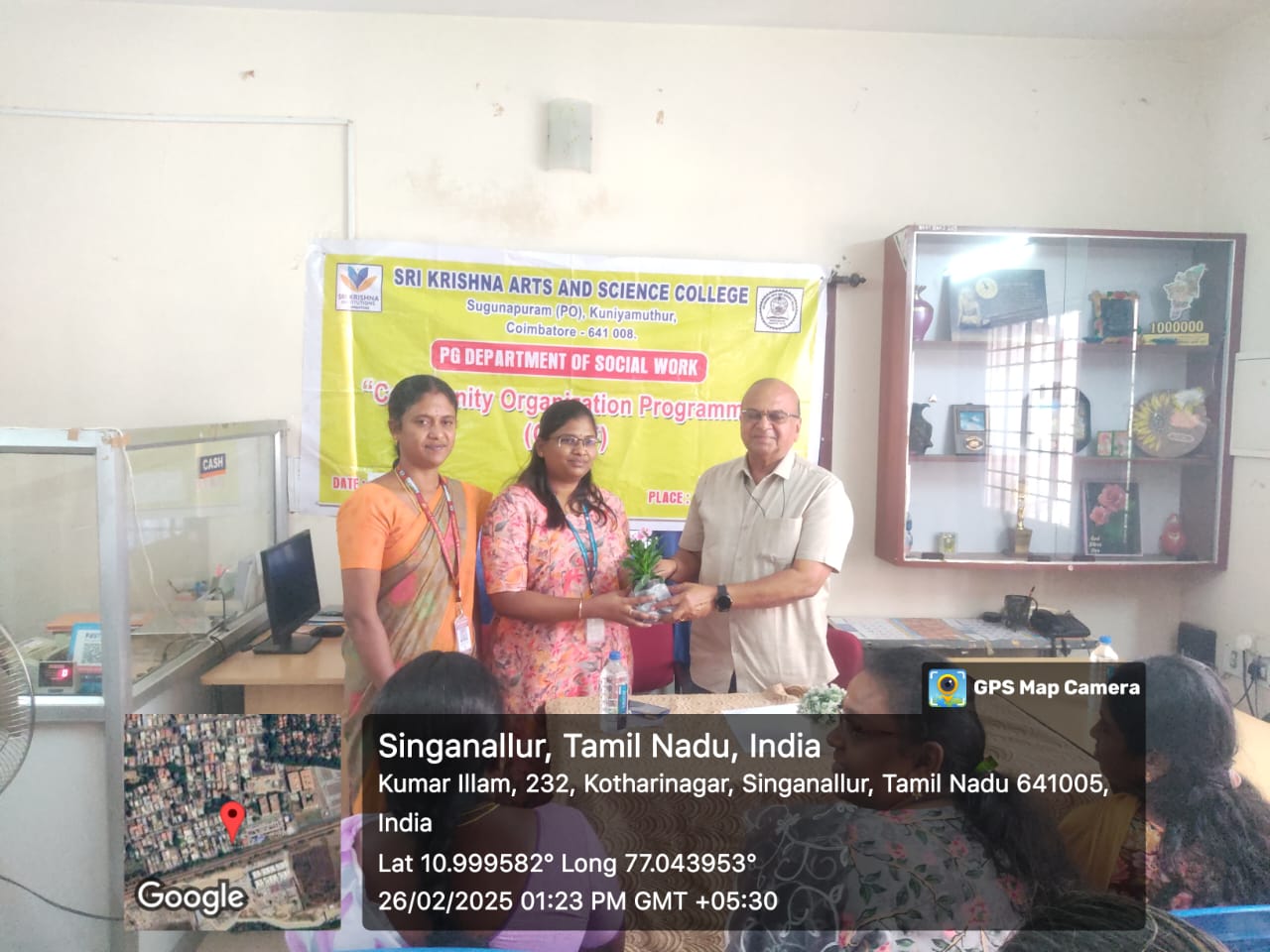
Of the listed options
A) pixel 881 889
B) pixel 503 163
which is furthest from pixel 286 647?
pixel 881 889

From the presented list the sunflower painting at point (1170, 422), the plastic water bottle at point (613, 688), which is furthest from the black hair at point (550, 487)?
the sunflower painting at point (1170, 422)

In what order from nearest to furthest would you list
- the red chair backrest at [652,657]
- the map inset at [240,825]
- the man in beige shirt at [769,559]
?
the map inset at [240,825], the man in beige shirt at [769,559], the red chair backrest at [652,657]

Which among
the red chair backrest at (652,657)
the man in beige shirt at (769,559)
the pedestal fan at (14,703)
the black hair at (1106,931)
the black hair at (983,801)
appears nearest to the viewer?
the black hair at (1106,931)

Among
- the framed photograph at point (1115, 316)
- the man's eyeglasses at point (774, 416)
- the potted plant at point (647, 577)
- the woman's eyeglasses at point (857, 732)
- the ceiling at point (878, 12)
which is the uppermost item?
the ceiling at point (878, 12)

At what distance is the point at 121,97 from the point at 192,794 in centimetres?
287

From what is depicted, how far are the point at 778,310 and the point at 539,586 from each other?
158cm

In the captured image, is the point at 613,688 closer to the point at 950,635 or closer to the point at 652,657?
the point at 652,657

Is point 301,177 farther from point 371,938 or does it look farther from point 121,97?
point 371,938

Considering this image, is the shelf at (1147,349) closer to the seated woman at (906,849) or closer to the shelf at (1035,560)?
the shelf at (1035,560)

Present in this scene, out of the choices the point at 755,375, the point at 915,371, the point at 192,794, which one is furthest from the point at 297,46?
the point at 192,794

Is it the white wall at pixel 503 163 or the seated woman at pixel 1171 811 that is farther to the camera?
the white wall at pixel 503 163

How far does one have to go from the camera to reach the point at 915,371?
117 inches

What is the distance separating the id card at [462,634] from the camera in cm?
189

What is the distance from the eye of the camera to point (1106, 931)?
65 centimetres
